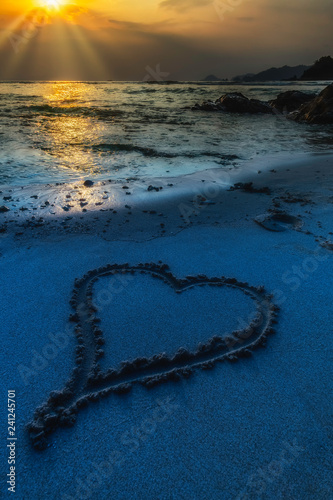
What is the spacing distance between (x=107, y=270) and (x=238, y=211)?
2.26m

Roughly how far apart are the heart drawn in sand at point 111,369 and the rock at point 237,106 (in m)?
18.6

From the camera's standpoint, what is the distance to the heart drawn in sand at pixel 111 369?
1843mm

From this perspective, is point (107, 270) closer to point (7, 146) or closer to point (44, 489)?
point (44, 489)

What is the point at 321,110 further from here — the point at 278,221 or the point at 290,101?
the point at 278,221

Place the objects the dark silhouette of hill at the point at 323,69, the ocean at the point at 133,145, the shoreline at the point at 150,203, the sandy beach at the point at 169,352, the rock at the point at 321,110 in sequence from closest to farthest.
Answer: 1. the sandy beach at the point at 169,352
2. the shoreline at the point at 150,203
3. the ocean at the point at 133,145
4. the rock at the point at 321,110
5. the dark silhouette of hill at the point at 323,69

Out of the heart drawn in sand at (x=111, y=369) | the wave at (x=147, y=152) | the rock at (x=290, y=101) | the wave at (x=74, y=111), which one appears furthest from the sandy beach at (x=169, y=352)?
the rock at (x=290, y=101)

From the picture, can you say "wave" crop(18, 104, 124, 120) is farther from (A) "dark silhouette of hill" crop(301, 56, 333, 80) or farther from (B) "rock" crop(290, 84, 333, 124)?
(A) "dark silhouette of hill" crop(301, 56, 333, 80)

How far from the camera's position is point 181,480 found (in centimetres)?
156

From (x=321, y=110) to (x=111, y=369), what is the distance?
606 inches

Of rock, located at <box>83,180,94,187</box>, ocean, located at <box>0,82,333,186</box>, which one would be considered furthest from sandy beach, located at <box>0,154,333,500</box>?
ocean, located at <box>0,82,333,186</box>

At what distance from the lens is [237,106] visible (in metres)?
19.1

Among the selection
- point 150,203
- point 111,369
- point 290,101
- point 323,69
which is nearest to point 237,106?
point 290,101

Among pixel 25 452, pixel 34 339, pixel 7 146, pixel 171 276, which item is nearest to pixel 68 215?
pixel 171 276

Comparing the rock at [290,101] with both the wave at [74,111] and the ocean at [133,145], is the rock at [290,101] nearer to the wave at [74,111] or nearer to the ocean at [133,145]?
the ocean at [133,145]
